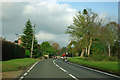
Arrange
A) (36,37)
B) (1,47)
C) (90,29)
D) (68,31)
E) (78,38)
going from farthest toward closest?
(36,37), (68,31), (78,38), (90,29), (1,47)

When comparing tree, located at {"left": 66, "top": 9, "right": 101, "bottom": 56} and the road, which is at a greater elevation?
tree, located at {"left": 66, "top": 9, "right": 101, "bottom": 56}

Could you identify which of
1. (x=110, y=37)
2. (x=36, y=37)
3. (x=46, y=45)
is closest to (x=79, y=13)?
(x=110, y=37)

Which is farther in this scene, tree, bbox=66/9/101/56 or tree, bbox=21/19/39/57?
tree, bbox=21/19/39/57

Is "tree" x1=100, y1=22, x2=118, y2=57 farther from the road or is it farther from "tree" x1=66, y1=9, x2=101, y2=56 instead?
the road

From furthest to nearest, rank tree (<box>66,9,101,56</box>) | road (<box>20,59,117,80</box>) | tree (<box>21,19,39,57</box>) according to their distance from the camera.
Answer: tree (<box>21,19,39,57</box>)
tree (<box>66,9,101,56</box>)
road (<box>20,59,117,80</box>)

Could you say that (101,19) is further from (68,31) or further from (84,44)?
(68,31)

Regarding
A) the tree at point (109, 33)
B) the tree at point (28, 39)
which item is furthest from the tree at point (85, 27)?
the tree at point (28, 39)

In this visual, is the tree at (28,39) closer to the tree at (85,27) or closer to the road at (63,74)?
the tree at (85,27)

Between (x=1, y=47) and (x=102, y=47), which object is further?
(x=102, y=47)

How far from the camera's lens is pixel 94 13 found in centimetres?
3878

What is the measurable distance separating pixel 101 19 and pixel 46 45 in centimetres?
5971

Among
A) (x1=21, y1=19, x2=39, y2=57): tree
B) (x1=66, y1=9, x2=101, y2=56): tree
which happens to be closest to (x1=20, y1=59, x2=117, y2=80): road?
(x1=66, y1=9, x2=101, y2=56): tree

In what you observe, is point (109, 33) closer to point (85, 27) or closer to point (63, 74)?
point (85, 27)

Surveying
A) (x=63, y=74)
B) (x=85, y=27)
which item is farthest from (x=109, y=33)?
(x=63, y=74)
